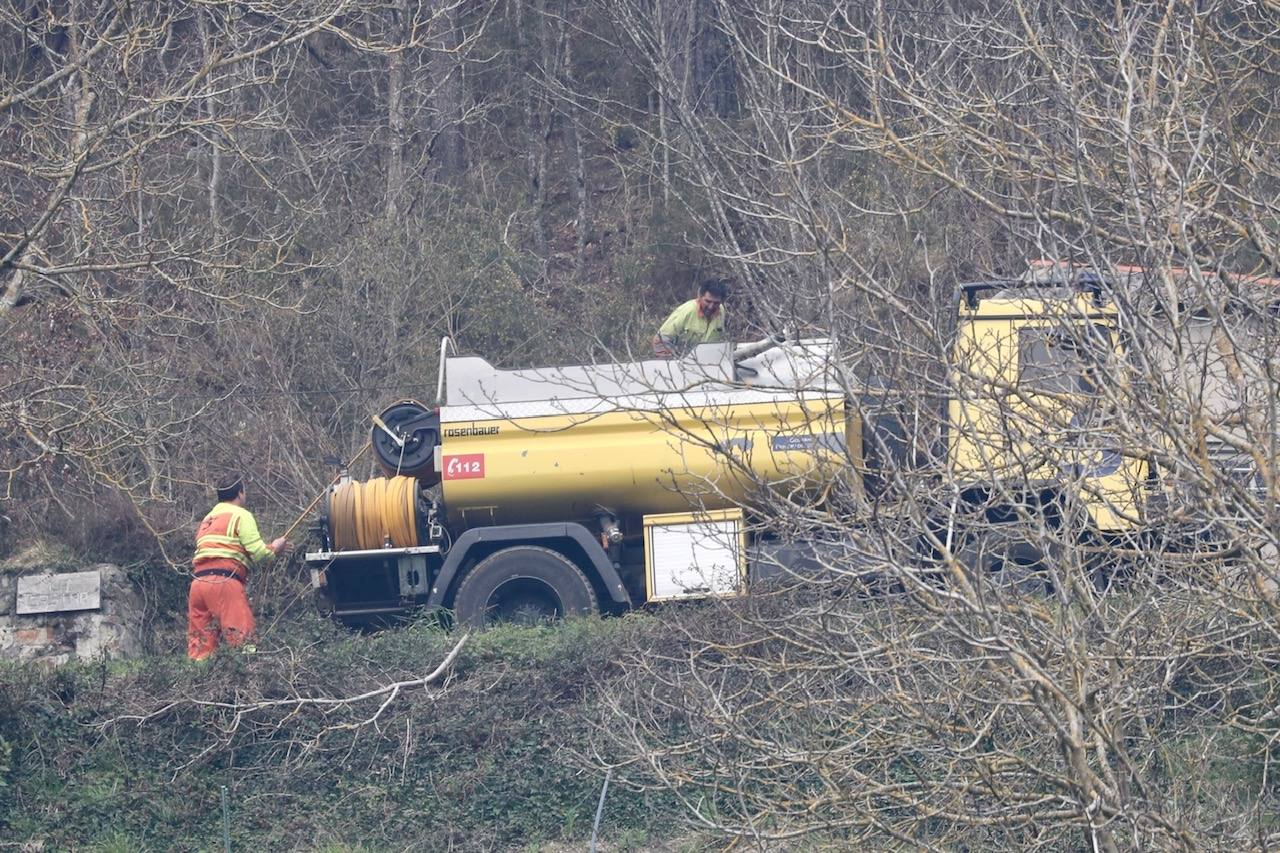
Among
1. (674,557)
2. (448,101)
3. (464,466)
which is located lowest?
(674,557)

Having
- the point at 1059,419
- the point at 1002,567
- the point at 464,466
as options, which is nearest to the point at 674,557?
the point at 464,466

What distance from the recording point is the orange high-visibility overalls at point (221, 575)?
11109mm

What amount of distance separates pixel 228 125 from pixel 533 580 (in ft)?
12.8

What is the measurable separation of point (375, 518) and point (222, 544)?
1065mm

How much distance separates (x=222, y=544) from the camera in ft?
36.8

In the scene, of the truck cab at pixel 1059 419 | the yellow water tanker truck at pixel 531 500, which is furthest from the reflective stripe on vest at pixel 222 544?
the truck cab at pixel 1059 419

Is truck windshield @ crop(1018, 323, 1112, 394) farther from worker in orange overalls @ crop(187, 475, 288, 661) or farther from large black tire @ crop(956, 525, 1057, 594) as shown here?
worker in orange overalls @ crop(187, 475, 288, 661)

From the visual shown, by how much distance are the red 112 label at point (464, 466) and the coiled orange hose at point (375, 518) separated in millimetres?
510

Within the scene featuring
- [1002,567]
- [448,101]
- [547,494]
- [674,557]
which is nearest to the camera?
[1002,567]

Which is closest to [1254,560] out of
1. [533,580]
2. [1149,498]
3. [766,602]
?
[1149,498]

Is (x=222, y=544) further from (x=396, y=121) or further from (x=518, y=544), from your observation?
(x=396, y=121)

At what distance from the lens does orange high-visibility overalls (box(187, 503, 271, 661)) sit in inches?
437

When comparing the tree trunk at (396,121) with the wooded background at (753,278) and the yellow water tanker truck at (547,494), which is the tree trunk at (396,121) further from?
the yellow water tanker truck at (547,494)

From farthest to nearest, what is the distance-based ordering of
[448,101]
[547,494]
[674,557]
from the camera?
[448,101] → [547,494] → [674,557]
